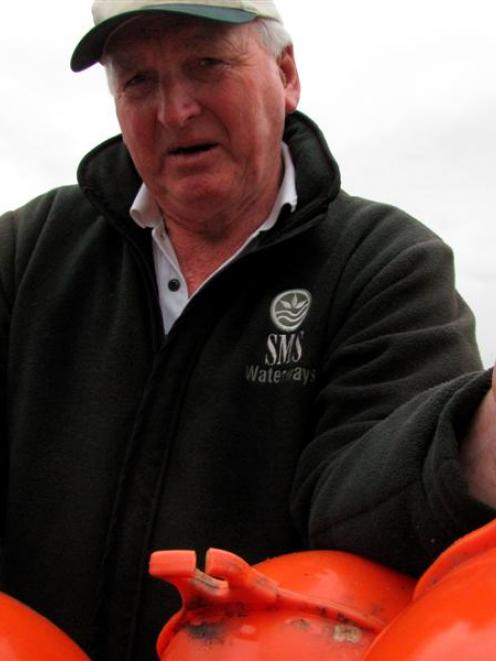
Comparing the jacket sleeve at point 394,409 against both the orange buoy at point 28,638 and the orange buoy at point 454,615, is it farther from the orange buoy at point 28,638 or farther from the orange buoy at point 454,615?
the orange buoy at point 28,638

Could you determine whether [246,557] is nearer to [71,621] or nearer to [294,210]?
[71,621]

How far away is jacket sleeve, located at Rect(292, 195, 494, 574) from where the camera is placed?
133 centimetres

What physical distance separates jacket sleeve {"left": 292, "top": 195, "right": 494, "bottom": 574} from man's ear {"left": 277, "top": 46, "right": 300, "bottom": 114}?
1.24 feet

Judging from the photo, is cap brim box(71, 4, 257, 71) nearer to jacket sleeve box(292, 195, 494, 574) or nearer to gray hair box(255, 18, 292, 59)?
gray hair box(255, 18, 292, 59)

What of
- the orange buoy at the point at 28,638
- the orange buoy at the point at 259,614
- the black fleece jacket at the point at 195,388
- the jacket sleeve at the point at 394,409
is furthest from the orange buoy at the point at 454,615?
the black fleece jacket at the point at 195,388

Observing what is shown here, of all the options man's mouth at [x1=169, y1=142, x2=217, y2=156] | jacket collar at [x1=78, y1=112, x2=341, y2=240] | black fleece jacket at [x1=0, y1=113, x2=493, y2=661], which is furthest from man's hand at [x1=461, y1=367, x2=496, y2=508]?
man's mouth at [x1=169, y1=142, x2=217, y2=156]

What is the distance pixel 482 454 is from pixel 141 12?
1132 millimetres

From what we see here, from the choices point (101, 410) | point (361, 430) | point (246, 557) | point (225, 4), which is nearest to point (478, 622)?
point (361, 430)

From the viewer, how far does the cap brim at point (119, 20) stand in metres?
1.98

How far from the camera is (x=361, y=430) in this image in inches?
66.3

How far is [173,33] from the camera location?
2.03 meters

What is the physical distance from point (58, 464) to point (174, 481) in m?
0.26

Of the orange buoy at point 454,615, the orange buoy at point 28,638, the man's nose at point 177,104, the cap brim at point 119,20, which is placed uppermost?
the cap brim at point 119,20

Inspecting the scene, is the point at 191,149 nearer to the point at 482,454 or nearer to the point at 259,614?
the point at 482,454
